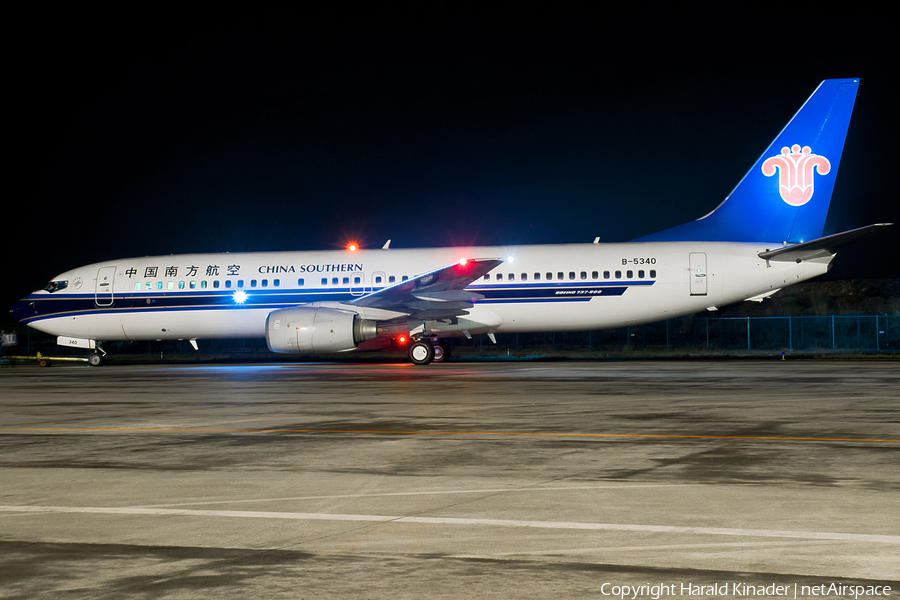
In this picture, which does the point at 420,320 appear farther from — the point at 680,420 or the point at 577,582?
the point at 577,582

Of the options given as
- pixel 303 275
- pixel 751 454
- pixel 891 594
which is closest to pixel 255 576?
pixel 891 594

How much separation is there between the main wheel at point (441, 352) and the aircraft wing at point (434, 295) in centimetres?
134

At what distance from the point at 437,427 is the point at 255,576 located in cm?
640

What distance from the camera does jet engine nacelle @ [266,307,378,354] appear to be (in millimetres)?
23172

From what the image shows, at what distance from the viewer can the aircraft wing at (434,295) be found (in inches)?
945

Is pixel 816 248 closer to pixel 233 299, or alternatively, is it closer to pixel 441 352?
pixel 441 352

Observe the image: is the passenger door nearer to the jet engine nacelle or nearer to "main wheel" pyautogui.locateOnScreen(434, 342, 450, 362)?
the jet engine nacelle

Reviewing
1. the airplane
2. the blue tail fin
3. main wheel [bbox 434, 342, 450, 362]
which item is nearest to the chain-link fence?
main wheel [bbox 434, 342, 450, 362]

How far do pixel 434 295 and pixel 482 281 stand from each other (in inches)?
68.4

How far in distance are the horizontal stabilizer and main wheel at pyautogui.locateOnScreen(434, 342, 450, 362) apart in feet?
32.8

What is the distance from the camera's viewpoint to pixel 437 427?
10.8m

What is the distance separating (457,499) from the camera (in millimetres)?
6348

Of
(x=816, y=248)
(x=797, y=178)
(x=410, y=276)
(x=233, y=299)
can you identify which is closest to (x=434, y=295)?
(x=410, y=276)

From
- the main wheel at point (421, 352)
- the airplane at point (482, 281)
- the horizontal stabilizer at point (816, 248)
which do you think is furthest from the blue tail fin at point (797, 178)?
the main wheel at point (421, 352)
